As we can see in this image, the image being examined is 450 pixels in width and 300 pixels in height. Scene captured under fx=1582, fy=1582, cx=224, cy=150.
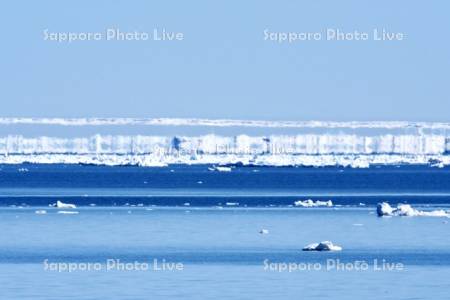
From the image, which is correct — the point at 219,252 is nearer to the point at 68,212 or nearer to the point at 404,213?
the point at 404,213

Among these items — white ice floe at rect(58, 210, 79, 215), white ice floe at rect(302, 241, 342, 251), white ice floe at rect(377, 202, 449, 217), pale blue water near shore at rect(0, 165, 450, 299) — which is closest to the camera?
pale blue water near shore at rect(0, 165, 450, 299)

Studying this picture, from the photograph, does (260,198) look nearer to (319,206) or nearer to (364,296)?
(319,206)

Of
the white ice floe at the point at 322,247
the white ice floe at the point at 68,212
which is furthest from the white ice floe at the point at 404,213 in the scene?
the white ice floe at the point at 322,247

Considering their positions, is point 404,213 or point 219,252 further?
point 404,213

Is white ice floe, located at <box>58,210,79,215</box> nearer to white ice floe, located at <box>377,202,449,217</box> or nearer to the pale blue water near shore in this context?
the pale blue water near shore

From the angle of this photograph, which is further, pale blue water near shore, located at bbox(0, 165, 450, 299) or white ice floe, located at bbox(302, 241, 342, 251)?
white ice floe, located at bbox(302, 241, 342, 251)

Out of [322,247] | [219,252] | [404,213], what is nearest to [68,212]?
[404,213]

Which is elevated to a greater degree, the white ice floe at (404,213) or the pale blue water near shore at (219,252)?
the white ice floe at (404,213)

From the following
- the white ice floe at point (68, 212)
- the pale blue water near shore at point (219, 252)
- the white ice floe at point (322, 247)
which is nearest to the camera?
the pale blue water near shore at point (219, 252)

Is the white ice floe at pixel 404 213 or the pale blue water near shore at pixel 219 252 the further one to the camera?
the white ice floe at pixel 404 213

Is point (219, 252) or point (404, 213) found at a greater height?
point (404, 213)

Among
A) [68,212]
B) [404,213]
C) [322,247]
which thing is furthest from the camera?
[68,212]

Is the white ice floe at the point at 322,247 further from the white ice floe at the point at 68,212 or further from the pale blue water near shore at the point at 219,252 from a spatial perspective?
the white ice floe at the point at 68,212

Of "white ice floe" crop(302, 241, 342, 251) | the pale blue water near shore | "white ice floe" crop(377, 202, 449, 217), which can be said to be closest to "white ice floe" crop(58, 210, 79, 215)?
the pale blue water near shore
